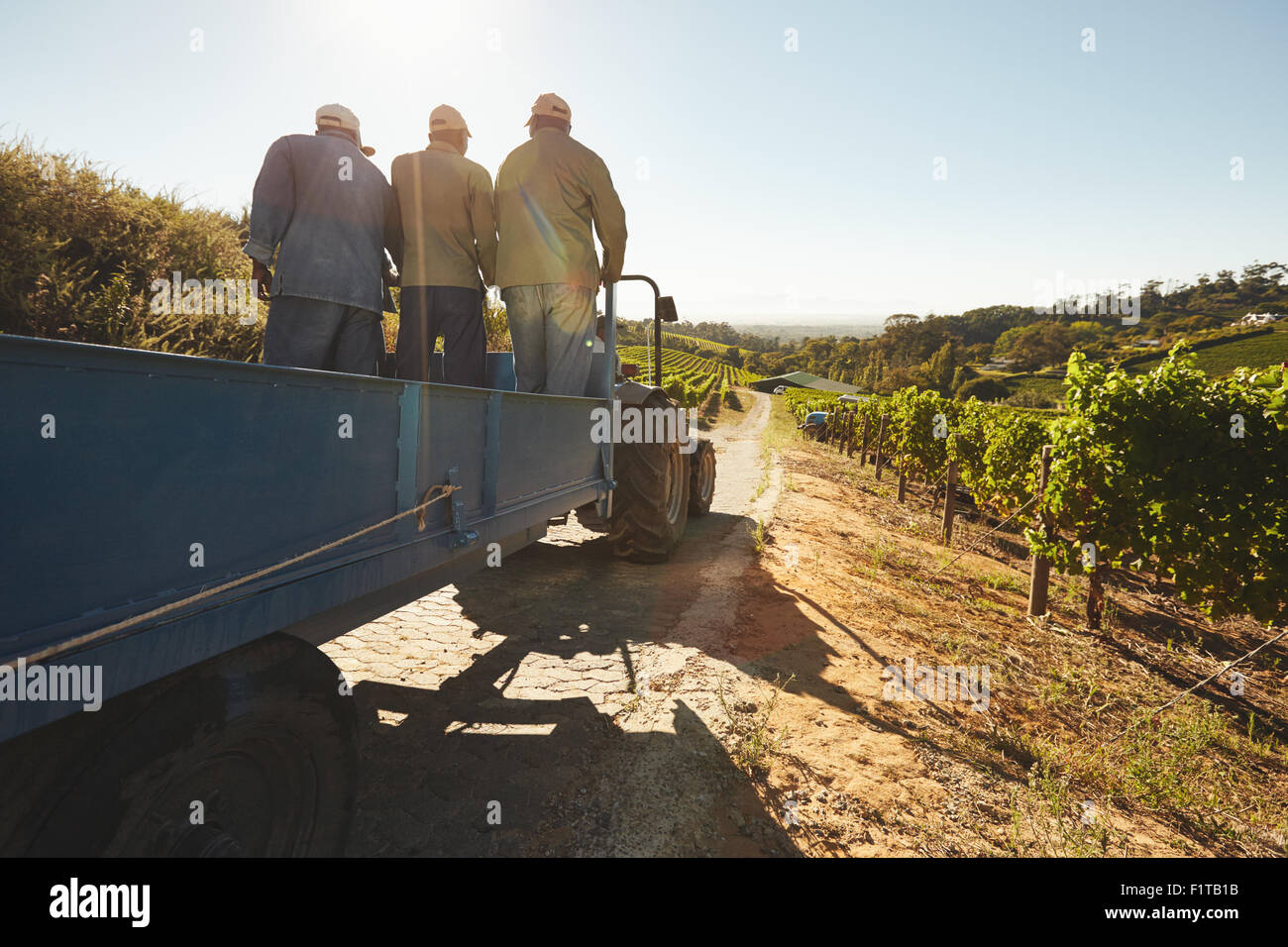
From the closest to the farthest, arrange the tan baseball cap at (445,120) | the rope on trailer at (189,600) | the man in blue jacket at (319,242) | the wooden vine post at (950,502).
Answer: the rope on trailer at (189,600) < the man in blue jacket at (319,242) < the tan baseball cap at (445,120) < the wooden vine post at (950,502)

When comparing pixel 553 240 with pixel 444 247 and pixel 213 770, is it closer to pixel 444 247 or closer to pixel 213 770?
pixel 444 247

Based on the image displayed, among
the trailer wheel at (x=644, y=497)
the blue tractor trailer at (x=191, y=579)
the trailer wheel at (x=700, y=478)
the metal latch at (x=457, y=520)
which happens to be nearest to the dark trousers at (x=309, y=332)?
the metal latch at (x=457, y=520)

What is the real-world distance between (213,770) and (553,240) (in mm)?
2927

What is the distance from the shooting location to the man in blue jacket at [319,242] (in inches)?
112

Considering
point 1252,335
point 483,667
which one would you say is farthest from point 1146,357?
point 483,667

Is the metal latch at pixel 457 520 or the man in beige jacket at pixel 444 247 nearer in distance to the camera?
the metal latch at pixel 457 520

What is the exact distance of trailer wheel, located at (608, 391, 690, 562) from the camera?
475cm

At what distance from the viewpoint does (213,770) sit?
136cm

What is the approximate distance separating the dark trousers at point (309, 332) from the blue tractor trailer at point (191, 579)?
135 centimetres

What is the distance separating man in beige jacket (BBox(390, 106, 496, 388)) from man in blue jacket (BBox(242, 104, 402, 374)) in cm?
25

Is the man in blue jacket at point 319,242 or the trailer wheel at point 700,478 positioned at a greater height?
the man in blue jacket at point 319,242

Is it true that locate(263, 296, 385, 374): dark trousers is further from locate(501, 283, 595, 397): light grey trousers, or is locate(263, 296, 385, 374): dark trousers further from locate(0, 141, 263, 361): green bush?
locate(0, 141, 263, 361): green bush

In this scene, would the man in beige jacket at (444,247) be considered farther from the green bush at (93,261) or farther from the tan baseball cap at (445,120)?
the green bush at (93,261)
